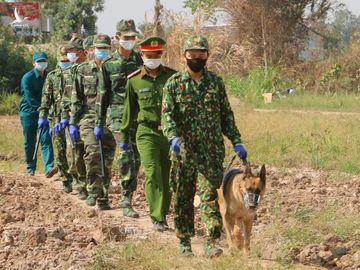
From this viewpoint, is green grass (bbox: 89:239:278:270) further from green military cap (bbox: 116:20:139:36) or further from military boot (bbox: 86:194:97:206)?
military boot (bbox: 86:194:97:206)

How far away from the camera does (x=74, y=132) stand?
11234 mm

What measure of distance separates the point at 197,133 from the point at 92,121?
143 inches

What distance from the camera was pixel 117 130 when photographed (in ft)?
33.2

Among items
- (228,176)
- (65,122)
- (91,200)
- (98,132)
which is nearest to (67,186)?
(65,122)

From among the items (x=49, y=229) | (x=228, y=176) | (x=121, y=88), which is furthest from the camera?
(x=121, y=88)

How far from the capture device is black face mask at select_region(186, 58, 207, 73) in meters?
7.39

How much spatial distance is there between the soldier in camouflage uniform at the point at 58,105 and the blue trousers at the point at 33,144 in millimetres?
613

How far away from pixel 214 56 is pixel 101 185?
20.5 metres

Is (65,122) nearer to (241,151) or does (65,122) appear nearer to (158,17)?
(241,151)

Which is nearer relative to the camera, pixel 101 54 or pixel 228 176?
pixel 228 176

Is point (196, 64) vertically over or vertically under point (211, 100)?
over

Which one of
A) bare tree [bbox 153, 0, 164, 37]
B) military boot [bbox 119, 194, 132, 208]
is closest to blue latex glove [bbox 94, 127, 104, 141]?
military boot [bbox 119, 194, 132, 208]

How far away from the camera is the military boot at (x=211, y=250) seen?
7.30 meters

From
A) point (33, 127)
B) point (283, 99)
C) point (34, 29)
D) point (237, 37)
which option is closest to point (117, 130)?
point (33, 127)
